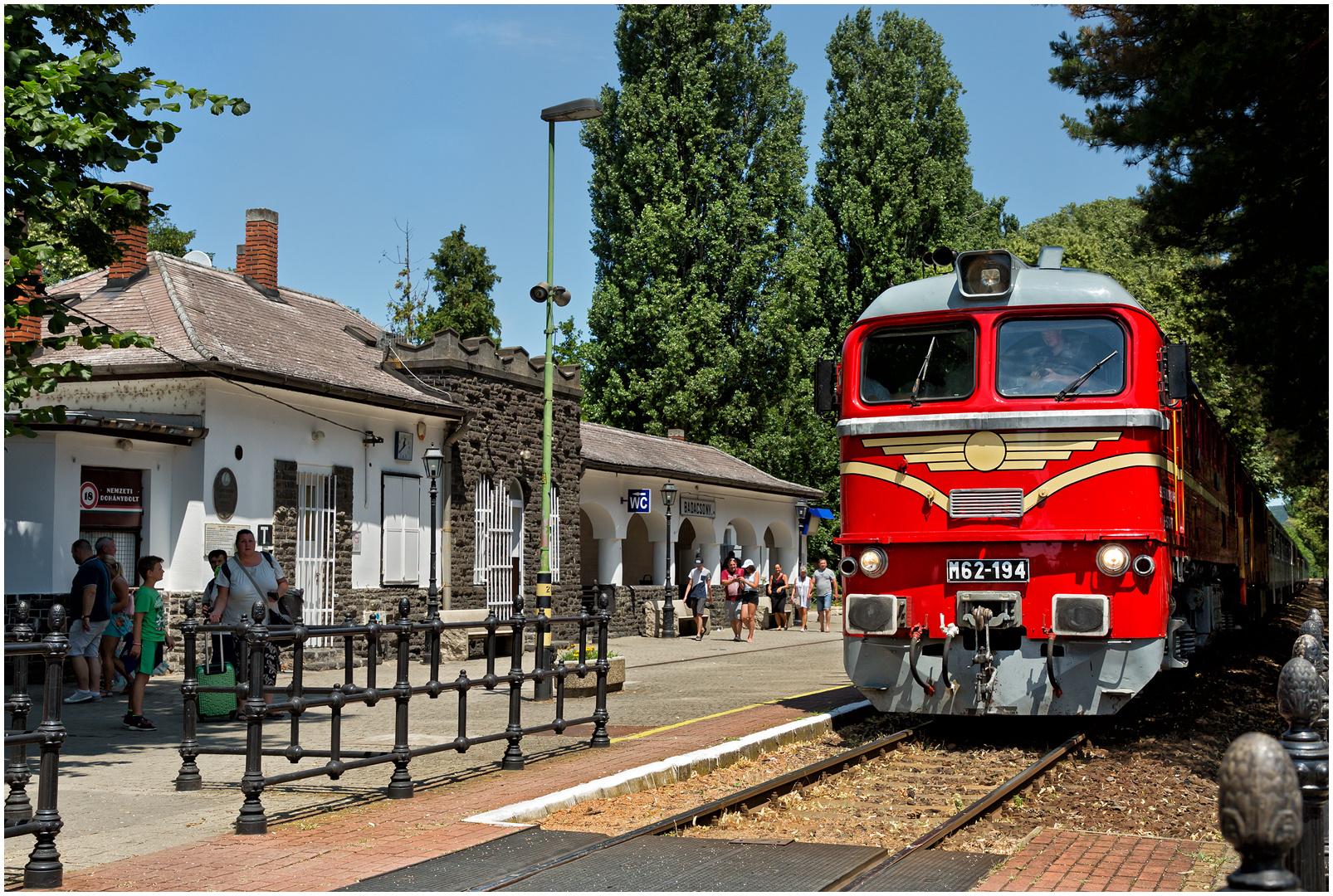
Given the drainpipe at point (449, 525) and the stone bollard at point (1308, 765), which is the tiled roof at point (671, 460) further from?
the stone bollard at point (1308, 765)

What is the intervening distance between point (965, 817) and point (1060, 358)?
168 inches

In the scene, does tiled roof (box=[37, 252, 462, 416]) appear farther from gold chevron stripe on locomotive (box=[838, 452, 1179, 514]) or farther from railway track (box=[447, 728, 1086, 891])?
railway track (box=[447, 728, 1086, 891])

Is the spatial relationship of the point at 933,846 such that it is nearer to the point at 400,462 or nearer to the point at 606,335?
the point at 400,462

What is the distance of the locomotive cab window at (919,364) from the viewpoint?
410 inches

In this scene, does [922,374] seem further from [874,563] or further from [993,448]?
[874,563]

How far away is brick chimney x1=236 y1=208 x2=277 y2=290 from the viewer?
23.7 meters

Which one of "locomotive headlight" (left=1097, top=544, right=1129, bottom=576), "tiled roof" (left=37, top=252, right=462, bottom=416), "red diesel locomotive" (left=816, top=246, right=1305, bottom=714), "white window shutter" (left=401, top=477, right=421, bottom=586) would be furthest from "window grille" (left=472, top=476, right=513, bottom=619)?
"locomotive headlight" (left=1097, top=544, right=1129, bottom=576)

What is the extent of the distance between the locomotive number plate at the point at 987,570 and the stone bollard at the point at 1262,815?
23.1 ft

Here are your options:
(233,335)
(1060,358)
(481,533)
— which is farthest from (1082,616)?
(481,533)

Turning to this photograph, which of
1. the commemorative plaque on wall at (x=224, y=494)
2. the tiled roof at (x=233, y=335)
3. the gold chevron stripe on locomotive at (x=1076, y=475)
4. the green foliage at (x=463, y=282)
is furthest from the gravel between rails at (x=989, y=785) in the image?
the green foliage at (x=463, y=282)

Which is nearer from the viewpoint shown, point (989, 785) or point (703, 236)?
point (989, 785)

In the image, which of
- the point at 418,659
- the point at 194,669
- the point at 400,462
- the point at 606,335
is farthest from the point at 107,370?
the point at 606,335

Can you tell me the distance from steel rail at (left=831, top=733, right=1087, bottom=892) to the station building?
9.01 meters

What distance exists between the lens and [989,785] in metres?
8.81
